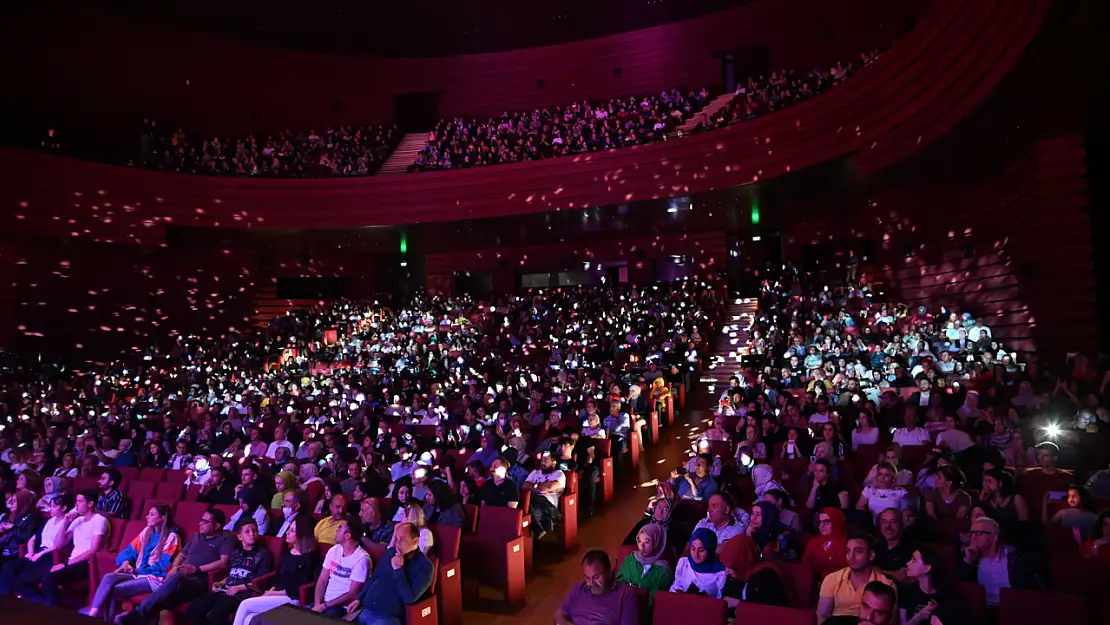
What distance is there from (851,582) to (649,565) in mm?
952

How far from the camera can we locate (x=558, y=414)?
25.7 feet

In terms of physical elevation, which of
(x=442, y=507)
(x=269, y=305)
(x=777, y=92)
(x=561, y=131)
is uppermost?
(x=561, y=131)

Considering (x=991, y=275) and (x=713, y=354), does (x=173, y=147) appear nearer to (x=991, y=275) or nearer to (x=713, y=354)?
(x=713, y=354)

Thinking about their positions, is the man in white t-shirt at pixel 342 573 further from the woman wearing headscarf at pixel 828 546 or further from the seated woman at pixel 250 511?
the woman wearing headscarf at pixel 828 546

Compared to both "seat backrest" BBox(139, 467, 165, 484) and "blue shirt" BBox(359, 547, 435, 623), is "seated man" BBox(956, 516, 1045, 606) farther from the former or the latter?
"seat backrest" BBox(139, 467, 165, 484)

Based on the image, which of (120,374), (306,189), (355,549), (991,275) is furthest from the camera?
(306,189)

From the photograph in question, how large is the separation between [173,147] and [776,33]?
13.1m

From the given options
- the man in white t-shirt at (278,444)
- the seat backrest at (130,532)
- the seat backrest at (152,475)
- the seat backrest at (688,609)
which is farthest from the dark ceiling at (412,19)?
the seat backrest at (688,609)

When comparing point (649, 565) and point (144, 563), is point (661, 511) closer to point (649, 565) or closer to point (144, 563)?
point (649, 565)

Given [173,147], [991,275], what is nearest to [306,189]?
[173,147]

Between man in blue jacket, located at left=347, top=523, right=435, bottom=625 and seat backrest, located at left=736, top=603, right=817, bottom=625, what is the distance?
→ 169cm

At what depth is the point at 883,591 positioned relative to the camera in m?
2.70

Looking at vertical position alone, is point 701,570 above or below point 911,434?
below

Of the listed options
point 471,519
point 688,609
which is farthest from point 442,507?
point 688,609
